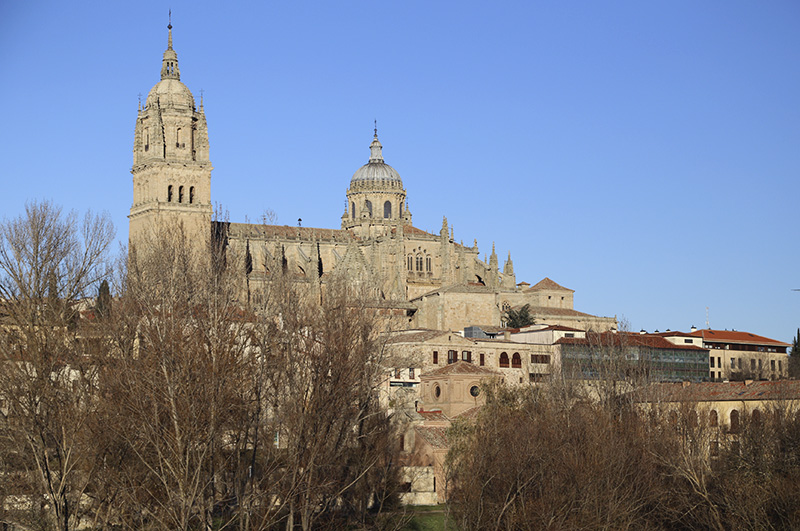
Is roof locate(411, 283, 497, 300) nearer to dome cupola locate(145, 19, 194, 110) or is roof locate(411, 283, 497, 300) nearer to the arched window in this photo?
dome cupola locate(145, 19, 194, 110)

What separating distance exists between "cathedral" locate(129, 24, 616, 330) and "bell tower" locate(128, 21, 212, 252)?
0.07 metres

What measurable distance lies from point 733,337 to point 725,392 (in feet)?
111

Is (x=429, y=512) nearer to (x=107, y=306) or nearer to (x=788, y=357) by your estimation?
(x=107, y=306)

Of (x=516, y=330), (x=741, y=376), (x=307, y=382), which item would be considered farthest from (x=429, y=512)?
(x=741, y=376)

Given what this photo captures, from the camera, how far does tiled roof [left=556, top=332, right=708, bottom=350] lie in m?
68.1

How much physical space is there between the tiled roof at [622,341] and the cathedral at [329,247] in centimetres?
1144

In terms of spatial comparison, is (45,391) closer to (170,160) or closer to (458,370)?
(458,370)

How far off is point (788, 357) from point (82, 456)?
63177 mm

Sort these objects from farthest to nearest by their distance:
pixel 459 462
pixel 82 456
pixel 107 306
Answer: pixel 107 306 < pixel 459 462 < pixel 82 456

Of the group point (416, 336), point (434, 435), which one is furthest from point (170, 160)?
point (434, 435)

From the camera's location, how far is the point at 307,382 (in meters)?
37.1

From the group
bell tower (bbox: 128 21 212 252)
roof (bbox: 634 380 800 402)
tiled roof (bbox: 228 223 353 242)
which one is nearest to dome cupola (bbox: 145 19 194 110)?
bell tower (bbox: 128 21 212 252)

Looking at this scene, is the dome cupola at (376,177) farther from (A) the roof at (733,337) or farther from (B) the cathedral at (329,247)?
(A) the roof at (733,337)

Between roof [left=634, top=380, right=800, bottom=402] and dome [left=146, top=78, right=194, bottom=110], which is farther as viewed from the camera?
dome [left=146, top=78, right=194, bottom=110]
